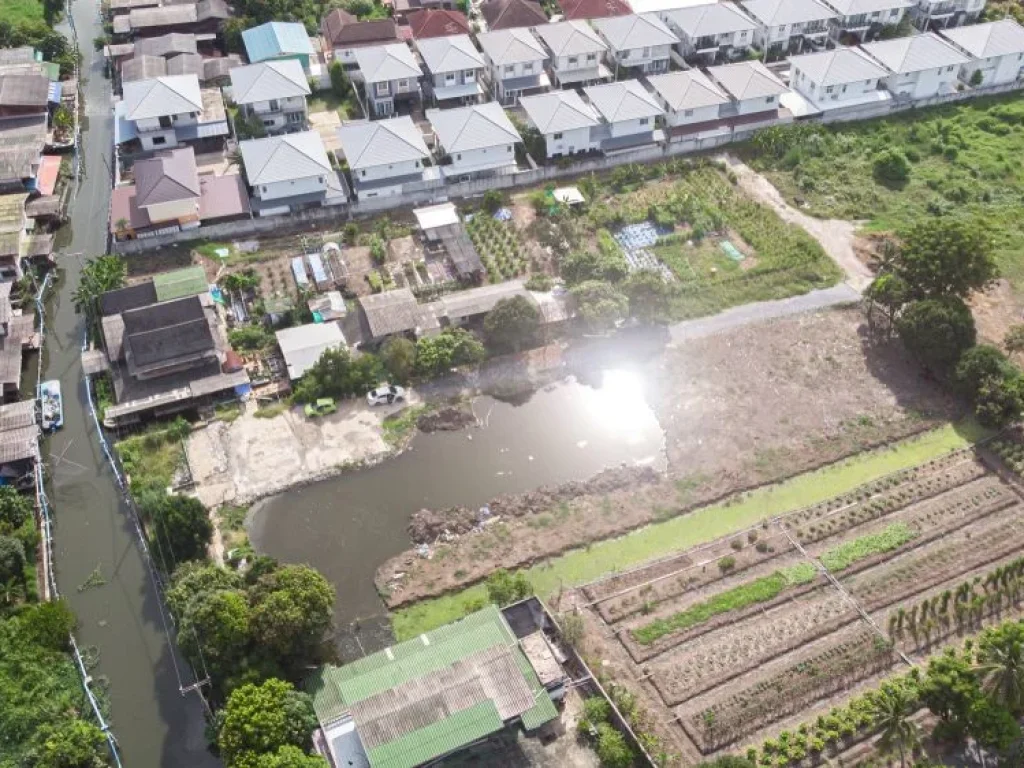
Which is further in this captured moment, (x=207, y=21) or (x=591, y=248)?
(x=207, y=21)

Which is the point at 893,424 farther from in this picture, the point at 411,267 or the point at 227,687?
the point at 227,687

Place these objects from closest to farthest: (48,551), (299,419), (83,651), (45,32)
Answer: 1. (83,651)
2. (48,551)
3. (299,419)
4. (45,32)

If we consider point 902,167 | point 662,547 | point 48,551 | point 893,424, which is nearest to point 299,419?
point 48,551

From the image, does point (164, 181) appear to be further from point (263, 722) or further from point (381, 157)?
point (263, 722)

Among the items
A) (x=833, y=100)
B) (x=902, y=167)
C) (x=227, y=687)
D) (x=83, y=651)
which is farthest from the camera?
(x=833, y=100)

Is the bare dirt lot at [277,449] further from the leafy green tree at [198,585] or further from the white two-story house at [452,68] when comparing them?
the white two-story house at [452,68]

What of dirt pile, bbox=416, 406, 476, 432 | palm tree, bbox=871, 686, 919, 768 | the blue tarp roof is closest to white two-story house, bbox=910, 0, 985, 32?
the blue tarp roof

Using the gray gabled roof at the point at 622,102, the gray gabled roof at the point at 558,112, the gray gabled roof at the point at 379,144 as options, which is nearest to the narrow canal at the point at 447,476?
the gray gabled roof at the point at 379,144

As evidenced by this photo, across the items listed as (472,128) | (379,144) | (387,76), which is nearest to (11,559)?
(379,144)
